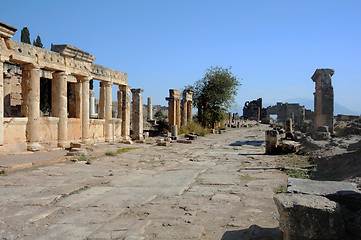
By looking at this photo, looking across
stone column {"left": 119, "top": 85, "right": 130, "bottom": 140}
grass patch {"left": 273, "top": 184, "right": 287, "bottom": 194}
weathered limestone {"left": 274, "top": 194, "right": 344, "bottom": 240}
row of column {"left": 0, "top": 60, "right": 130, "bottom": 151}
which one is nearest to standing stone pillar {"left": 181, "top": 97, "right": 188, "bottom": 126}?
stone column {"left": 119, "top": 85, "right": 130, "bottom": 140}

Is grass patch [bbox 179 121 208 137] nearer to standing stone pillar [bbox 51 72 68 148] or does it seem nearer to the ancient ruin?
the ancient ruin

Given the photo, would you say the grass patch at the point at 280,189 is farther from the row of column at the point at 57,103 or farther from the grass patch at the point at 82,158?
the row of column at the point at 57,103

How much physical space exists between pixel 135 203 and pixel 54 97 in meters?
9.13

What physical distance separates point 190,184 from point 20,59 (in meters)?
7.73

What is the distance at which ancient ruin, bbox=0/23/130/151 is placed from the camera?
10.5 meters

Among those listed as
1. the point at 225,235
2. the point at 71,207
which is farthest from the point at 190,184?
the point at 225,235

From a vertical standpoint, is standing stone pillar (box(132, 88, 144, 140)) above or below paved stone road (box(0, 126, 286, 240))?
above

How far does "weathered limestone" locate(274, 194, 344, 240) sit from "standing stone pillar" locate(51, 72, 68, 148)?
11307 mm

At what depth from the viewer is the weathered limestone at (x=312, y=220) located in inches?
106

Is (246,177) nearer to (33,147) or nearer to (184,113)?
(33,147)

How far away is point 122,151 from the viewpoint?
41.7 feet

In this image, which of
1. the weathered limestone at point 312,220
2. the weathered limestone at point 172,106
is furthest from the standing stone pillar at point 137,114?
the weathered limestone at point 312,220

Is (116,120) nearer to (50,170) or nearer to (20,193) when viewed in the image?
(50,170)

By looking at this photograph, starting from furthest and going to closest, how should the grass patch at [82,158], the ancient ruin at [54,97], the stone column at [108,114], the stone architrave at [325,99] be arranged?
the stone architrave at [325,99]
the stone column at [108,114]
the ancient ruin at [54,97]
the grass patch at [82,158]
